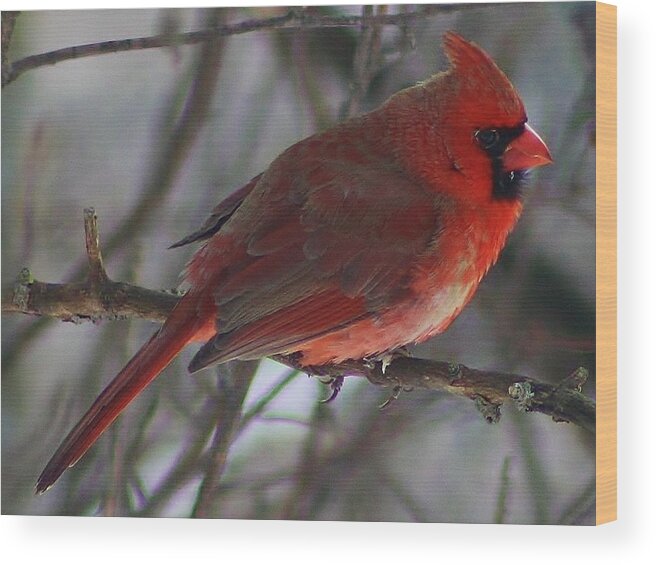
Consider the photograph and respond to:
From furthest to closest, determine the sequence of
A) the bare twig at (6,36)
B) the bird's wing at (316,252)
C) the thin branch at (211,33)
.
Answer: the bare twig at (6,36), the thin branch at (211,33), the bird's wing at (316,252)

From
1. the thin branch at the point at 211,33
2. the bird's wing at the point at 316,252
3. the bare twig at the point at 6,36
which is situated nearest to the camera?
the bird's wing at the point at 316,252

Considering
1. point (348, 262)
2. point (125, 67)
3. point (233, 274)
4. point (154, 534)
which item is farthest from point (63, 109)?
point (154, 534)

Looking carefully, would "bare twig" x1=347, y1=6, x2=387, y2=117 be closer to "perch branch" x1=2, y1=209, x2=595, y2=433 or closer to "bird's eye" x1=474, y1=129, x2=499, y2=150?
"bird's eye" x1=474, y1=129, x2=499, y2=150

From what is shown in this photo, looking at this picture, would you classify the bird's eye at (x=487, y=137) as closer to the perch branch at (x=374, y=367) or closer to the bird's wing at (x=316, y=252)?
the bird's wing at (x=316, y=252)

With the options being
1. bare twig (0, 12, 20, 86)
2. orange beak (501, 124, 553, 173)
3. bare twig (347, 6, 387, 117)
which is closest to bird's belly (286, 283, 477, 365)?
orange beak (501, 124, 553, 173)

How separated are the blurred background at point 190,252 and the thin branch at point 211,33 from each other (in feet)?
0.06

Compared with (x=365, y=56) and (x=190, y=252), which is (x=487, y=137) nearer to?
(x=365, y=56)

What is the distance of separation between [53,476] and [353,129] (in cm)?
116

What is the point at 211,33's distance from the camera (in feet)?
10.1

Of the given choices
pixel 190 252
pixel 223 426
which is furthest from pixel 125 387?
pixel 190 252

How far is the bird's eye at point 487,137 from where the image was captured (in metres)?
2.92

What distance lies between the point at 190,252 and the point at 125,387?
14.5 inches

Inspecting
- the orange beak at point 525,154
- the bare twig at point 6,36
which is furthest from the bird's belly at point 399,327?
A: the bare twig at point 6,36

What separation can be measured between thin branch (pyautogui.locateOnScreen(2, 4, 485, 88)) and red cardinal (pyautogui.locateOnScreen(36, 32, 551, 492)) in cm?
→ 13
